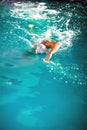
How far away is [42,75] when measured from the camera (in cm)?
144

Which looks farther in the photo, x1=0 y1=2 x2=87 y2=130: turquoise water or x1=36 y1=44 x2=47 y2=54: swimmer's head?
x1=36 y1=44 x2=47 y2=54: swimmer's head

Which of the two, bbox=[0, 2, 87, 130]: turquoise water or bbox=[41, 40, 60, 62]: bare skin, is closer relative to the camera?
bbox=[0, 2, 87, 130]: turquoise water

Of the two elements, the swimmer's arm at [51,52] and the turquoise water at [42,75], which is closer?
the turquoise water at [42,75]

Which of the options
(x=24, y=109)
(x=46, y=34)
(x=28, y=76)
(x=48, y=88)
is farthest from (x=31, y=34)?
(x=24, y=109)

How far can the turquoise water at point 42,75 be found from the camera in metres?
1.13

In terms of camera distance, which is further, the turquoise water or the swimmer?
the swimmer

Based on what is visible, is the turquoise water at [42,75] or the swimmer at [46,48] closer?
the turquoise water at [42,75]

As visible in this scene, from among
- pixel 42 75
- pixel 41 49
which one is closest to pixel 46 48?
pixel 41 49

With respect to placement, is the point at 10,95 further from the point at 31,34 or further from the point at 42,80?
the point at 31,34

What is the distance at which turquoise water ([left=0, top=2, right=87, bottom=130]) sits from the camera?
44.6 inches

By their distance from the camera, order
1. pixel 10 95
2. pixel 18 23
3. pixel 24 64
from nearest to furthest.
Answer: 1. pixel 10 95
2. pixel 24 64
3. pixel 18 23

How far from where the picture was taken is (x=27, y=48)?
5.59 ft

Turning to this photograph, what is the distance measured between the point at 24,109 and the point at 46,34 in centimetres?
83

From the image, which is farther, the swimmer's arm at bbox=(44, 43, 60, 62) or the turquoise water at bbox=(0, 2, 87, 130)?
the swimmer's arm at bbox=(44, 43, 60, 62)
